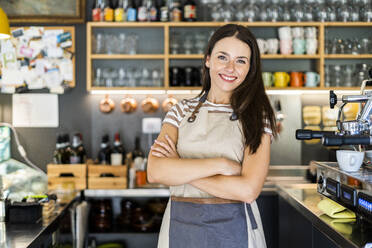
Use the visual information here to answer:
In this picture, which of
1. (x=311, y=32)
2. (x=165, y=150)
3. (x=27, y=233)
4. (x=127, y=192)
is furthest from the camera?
(x=311, y=32)

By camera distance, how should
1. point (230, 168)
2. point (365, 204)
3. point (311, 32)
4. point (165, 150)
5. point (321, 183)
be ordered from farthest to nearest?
point (311, 32), point (321, 183), point (165, 150), point (230, 168), point (365, 204)

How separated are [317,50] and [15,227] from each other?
2.70 m

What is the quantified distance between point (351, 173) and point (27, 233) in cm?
148

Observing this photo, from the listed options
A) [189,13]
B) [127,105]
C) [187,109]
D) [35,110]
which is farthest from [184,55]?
[187,109]

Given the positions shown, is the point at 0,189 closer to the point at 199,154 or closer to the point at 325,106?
the point at 199,154

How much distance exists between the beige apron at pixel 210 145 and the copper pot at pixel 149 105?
2.21 m

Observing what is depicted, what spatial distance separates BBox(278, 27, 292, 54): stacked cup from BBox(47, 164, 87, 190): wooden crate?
6.24 ft

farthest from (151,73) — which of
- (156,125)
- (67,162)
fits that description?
(67,162)

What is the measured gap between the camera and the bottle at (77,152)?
11.9 ft

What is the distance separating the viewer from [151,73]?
3.68 meters

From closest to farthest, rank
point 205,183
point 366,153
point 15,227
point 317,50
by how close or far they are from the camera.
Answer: point 205,183, point 366,153, point 15,227, point 317,50

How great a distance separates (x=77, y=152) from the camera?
12.2 feet

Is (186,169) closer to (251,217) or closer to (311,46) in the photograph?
(251,217)

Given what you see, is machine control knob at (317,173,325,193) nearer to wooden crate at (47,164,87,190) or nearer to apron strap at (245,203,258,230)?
apron strap at (245,203,258,230)
